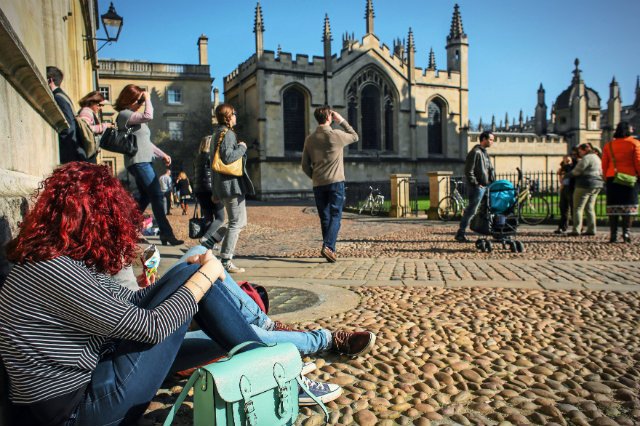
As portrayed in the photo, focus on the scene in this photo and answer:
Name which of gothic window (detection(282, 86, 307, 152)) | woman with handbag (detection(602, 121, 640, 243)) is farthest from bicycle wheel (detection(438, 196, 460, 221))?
gothic window (detection(282, 86, 307, 152))

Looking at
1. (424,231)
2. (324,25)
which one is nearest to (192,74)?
(324,25)

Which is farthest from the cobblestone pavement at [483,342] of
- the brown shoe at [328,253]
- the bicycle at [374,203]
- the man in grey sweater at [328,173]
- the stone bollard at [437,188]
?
the bicycle at [374,203]

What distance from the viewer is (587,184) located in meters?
9.26

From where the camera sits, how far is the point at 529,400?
2354 millimetres

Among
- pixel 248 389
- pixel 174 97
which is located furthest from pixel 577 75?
pixel 248 389

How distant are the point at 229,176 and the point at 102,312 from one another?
13.1ft

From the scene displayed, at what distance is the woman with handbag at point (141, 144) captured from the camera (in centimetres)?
555

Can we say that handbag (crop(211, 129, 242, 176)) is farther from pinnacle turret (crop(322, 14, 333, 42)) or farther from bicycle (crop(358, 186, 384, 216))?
pinnacle turret (crop(322, 14, 333, 42))

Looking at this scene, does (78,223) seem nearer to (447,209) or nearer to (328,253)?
(328,253)

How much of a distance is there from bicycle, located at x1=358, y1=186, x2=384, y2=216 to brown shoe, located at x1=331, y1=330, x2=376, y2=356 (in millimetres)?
14280

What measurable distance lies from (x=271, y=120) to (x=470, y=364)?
103 feet

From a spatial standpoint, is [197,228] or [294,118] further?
[294,118]

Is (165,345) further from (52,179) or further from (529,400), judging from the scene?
(529,400)

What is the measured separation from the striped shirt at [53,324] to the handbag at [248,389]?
12.3 inches
